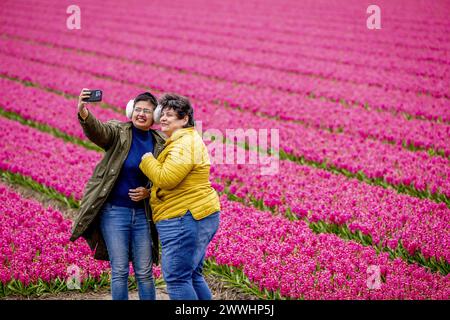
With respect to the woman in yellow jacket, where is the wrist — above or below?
above

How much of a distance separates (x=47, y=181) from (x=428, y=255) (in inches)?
207

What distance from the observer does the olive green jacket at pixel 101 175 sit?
4.21 metres

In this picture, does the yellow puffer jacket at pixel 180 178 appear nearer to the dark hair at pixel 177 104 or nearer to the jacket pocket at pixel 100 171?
the dark hair at pixel 177 104

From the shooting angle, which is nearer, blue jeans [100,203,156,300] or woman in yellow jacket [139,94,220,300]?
woman in yellow jacket [139,94,220,300]

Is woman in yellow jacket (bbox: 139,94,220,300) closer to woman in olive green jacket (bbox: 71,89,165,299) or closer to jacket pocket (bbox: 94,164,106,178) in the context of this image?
woman in olive green jacket (bbox: 71,89,165,299)


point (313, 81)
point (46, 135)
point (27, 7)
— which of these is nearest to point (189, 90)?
point (313, 81)

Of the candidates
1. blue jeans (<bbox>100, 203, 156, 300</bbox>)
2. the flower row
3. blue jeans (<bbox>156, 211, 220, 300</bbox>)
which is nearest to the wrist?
blue jeans (<bbox>100, 203, 156, 300</bbox>)

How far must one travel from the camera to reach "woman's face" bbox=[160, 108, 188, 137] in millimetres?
4078

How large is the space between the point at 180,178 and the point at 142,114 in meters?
0.75

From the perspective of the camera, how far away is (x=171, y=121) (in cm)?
408

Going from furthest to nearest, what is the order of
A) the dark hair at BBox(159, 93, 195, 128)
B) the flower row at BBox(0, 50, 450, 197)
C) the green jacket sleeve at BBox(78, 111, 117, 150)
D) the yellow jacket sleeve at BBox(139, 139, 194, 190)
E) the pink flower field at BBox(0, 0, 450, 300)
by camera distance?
the flower row at BBox(0, 50, 450, 197)
the pink flower field at BBox(0, 0, 450, 300)
the green jacket sleeve at BBox(78, 111, 117, 150)
the dark hair at BBox(159, 93, 195, 128)
the yellow jacket sleeve at BBox(139, 139, 194, 190)

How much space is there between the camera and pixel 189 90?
13570 mm

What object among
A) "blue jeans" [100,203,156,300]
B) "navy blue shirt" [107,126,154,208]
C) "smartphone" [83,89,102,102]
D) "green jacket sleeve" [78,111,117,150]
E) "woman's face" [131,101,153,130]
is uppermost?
"smartphone" [83,89,102,102]

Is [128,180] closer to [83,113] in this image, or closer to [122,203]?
[122,203]
